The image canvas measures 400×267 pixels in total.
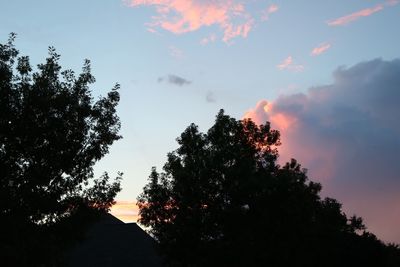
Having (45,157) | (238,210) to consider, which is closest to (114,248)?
(238,210)

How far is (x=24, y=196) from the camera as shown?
20812 millimetres

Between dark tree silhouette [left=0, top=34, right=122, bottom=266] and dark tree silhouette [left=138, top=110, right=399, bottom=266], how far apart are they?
1222 cm

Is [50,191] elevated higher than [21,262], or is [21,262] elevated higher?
[50,191]

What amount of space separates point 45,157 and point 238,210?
1582cm

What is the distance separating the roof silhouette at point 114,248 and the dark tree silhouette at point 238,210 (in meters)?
6.09

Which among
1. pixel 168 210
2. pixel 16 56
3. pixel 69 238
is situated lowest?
pixel 69 238

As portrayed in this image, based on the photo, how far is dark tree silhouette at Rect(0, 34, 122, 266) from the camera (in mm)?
20391

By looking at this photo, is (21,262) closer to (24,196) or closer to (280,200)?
(24,196)

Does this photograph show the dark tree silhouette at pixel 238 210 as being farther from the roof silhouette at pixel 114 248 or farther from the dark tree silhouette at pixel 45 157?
the dark tree silhouette at pixel 45 157

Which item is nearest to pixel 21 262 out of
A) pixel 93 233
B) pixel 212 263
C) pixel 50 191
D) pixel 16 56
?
pixel 50 191

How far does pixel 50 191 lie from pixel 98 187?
240 cm

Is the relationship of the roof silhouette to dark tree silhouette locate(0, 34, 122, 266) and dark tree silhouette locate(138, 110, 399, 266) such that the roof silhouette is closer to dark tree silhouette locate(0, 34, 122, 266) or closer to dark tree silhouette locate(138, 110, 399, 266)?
dark tree silhouette locate(138, 110, 399, 266)

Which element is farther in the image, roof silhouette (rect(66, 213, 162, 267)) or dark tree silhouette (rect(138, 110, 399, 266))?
roof silhouette (rect(66, 213, 162, 267))

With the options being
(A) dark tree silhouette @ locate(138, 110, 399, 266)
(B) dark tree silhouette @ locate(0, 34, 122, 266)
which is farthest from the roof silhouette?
(B) dark tree silhouette @ locate(0, 34, 122, 266)
